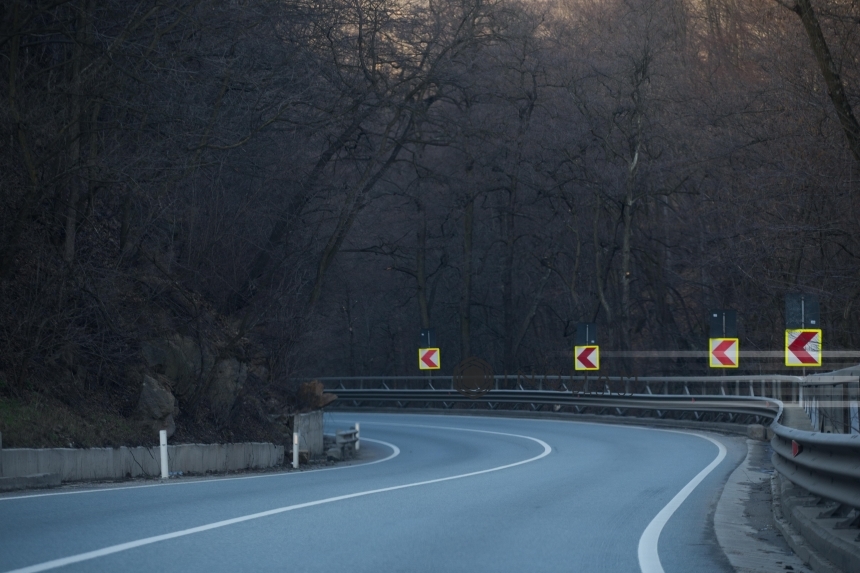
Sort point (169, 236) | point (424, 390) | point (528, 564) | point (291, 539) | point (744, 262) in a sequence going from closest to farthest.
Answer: point (528, 564) → point (291, 539) → point (169, 236) → point (744, 262) → point (424, 390)

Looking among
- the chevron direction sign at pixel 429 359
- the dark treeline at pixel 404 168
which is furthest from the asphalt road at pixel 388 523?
the chevron direction sign at pixel 429 359

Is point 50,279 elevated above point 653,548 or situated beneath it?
elevated above

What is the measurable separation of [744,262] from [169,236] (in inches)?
539

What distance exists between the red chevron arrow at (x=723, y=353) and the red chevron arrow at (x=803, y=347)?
229 inches

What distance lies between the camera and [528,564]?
707 centimetres

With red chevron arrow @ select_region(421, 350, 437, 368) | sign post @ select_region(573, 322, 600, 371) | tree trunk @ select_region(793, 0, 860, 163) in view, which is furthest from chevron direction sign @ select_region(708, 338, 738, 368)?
red chevron arrow @ select_region(421, 350, 437, 368)

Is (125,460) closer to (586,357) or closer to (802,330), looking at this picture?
(802,330)

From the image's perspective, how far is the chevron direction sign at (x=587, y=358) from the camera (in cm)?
3136

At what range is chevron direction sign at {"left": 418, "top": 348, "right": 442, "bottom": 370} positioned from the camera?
3747 cm

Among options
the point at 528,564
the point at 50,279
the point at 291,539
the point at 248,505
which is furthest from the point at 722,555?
the point at 50,279

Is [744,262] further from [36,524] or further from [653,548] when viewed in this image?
[36,524]

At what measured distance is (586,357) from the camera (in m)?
31.5

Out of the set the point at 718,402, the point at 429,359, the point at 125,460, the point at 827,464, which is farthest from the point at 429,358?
the point at 827,464

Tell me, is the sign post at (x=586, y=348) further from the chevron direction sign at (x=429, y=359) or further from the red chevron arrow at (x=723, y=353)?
the red chevron arrow at (x=723, y=353)
